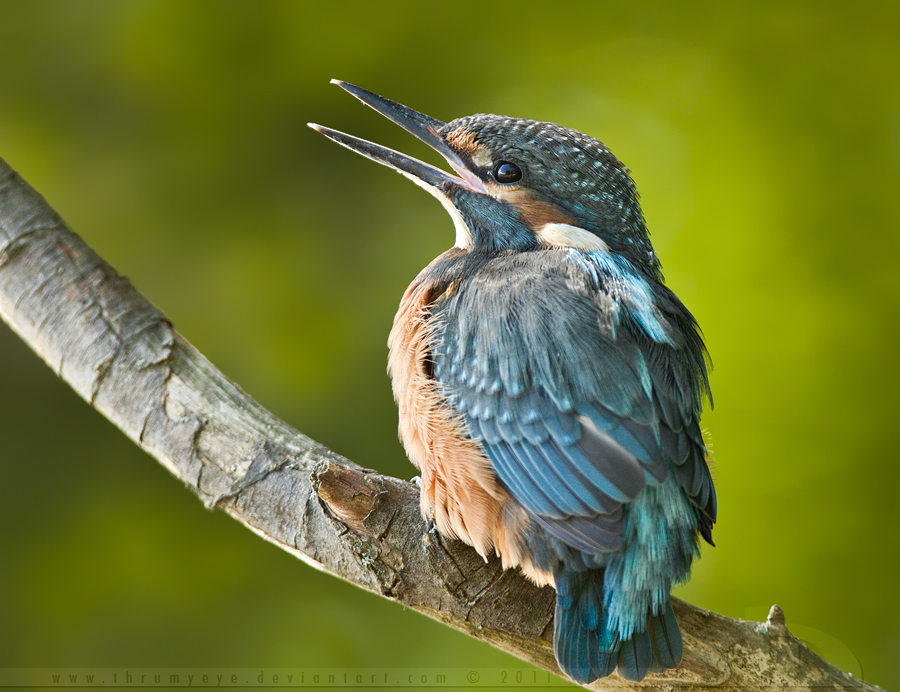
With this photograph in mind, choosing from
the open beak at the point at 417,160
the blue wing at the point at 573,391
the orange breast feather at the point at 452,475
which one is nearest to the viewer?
the blue wing at the point at 573,391

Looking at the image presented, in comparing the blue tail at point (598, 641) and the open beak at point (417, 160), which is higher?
the open beak at point (417, 160)

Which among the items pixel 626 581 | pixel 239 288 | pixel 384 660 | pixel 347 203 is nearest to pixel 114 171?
pixel 239 288

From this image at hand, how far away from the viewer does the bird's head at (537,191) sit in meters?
1.62

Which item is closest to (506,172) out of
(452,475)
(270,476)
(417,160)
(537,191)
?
(537,191)

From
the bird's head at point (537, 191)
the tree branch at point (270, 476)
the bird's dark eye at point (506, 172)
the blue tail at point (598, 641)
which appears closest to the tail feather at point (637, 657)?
the blue tail at point (598, 641)

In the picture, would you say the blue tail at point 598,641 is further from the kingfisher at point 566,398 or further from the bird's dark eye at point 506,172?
the bird's dark eye at point 506,172

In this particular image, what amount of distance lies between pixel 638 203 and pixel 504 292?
409mm

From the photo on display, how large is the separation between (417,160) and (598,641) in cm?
103

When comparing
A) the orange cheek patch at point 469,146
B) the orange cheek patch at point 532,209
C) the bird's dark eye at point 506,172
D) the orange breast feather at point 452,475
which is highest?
the orange cheek patch at point 469,146

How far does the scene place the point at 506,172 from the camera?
1667 millimetres

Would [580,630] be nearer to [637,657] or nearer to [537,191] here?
[637,657]

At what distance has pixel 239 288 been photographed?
3131 millimetres

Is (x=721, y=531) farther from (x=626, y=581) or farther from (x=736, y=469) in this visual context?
(x=626, y=581)

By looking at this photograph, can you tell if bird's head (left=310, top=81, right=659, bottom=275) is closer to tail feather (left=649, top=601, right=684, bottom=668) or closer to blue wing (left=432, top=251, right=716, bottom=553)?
blue wing (left=432, top=251, right=716, bottom=553)
